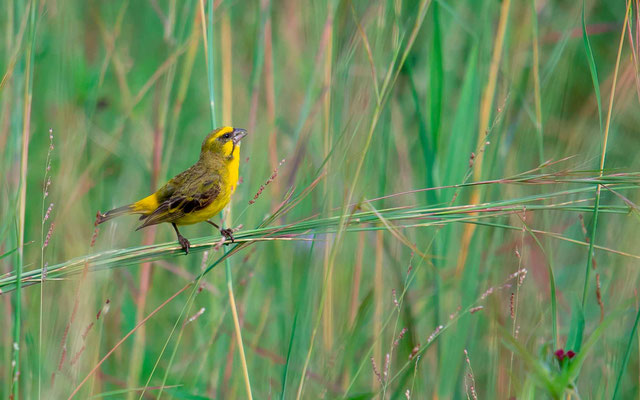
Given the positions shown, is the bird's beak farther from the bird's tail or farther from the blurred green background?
the bird's tail

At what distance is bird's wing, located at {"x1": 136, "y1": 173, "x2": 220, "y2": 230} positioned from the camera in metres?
2.83

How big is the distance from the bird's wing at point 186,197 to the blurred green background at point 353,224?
16 centimetres

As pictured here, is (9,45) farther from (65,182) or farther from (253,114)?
(253,114)

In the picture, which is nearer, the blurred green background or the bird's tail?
the blurred green background

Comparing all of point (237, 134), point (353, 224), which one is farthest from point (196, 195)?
point (353, 224)

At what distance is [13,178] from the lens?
324 centimetres

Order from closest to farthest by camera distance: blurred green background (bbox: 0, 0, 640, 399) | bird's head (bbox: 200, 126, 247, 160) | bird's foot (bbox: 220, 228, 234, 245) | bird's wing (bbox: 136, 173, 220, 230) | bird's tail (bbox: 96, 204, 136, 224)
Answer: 1. blurred green background (bbox: 0, 0, 640, 399)
2. bird's foot (bbox: 220, 228, 234, 245)
3. bird's tail (bbox: 96, 204, 136, 224)
4. bird's wing (bbox: 136, 173, 220, 230)
5. bird's head (bbox: 200, 126, 247, 160)

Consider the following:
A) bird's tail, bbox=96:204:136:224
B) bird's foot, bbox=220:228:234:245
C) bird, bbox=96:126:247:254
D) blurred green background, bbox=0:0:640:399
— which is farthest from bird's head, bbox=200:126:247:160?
bird's foot, bbox=220:228:234:245

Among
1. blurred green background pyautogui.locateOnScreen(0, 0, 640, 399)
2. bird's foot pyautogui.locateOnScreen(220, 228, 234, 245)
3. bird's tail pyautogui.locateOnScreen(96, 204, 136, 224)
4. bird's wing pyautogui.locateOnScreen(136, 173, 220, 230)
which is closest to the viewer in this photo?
blurred green background pyautogui.locateOnScreen(0, 0, 640, 399)

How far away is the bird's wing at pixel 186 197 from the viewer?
2.83m

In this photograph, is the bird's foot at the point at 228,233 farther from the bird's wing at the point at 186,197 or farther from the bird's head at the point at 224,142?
the bird's head at the point at 224,142

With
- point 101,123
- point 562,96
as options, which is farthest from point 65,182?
point 562,96

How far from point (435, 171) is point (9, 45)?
Result: 5.52 ft

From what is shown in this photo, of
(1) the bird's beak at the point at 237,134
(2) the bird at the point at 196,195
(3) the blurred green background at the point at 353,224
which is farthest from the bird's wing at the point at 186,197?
(1) the bird's beak at the point at 237,134
